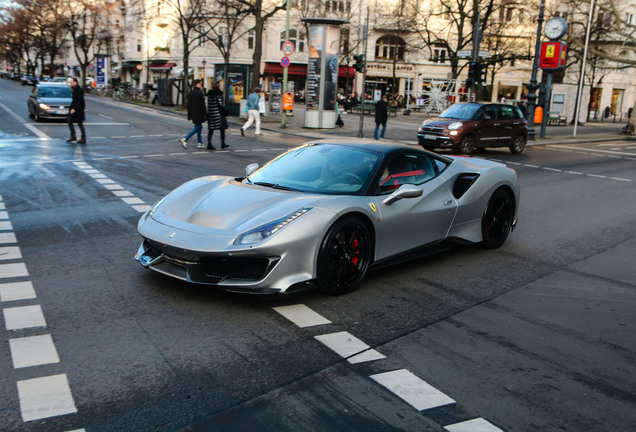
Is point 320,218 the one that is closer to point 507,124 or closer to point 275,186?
point 275,186

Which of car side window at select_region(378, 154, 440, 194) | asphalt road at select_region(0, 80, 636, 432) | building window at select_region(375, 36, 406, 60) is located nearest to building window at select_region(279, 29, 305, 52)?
building window at select_region(375, 36, 406, 60)

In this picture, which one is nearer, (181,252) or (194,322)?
(194,322)

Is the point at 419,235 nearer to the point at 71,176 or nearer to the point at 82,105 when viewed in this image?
the point at 71,176

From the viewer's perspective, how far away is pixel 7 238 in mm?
7098

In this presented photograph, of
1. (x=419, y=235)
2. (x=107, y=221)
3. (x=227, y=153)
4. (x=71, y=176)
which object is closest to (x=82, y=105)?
(x=227, y=153)

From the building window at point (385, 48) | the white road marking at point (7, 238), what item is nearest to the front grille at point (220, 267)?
the white road marking at point (7, 238)

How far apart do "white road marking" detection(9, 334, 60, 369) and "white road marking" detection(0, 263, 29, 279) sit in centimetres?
165

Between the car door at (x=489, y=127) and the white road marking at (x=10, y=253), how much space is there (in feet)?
53.5

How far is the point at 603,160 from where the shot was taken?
20.5m

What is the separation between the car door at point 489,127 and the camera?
20.4 meters

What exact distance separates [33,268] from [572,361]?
4.87 m

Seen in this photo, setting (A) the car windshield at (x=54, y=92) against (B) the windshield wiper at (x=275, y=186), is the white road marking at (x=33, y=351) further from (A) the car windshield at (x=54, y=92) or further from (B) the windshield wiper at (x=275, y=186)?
(A) the car windshield at (x=54, y=92)

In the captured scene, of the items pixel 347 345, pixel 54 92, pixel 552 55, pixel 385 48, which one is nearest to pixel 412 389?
pixel 347 345

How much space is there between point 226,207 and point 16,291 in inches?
76.0
